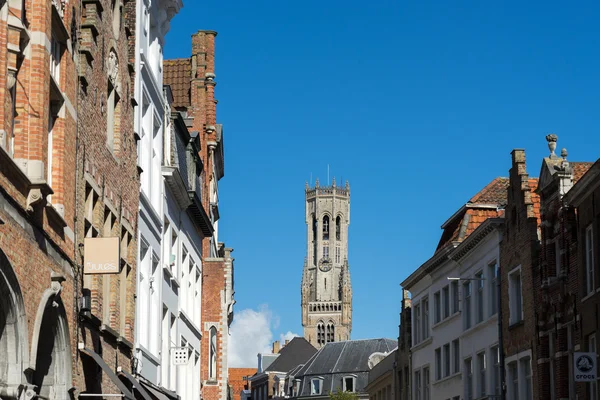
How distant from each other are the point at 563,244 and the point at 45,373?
20.2m

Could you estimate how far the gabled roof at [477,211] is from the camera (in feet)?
176

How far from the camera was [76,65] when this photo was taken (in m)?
22.4

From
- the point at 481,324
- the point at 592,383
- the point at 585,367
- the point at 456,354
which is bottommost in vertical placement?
the point at 592,383

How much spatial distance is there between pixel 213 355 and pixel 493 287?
11.6m

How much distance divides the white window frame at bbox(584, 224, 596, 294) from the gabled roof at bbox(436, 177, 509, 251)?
60.5 feet

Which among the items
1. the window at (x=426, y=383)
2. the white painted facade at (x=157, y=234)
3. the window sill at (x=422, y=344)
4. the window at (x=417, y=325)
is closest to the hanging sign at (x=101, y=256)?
the white painted facade at (x=157, y=234)

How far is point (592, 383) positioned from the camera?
33844 mm

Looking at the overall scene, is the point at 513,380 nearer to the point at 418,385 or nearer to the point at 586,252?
the point at 586,252

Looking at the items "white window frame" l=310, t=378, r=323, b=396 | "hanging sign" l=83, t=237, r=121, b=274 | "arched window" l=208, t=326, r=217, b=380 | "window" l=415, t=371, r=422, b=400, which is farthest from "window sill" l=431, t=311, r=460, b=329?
"white window frame" l=310, t=378, r=323, b=396

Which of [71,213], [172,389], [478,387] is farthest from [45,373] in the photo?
[478,387]

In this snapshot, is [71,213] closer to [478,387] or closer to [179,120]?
[179,120]

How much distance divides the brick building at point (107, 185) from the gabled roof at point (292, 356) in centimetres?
12187

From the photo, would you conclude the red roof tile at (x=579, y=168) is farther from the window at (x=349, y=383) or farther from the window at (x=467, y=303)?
the window at (x=349, y=383)

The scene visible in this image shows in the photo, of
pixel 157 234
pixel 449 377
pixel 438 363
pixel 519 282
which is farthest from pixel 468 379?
Answer: pixel 157 234
